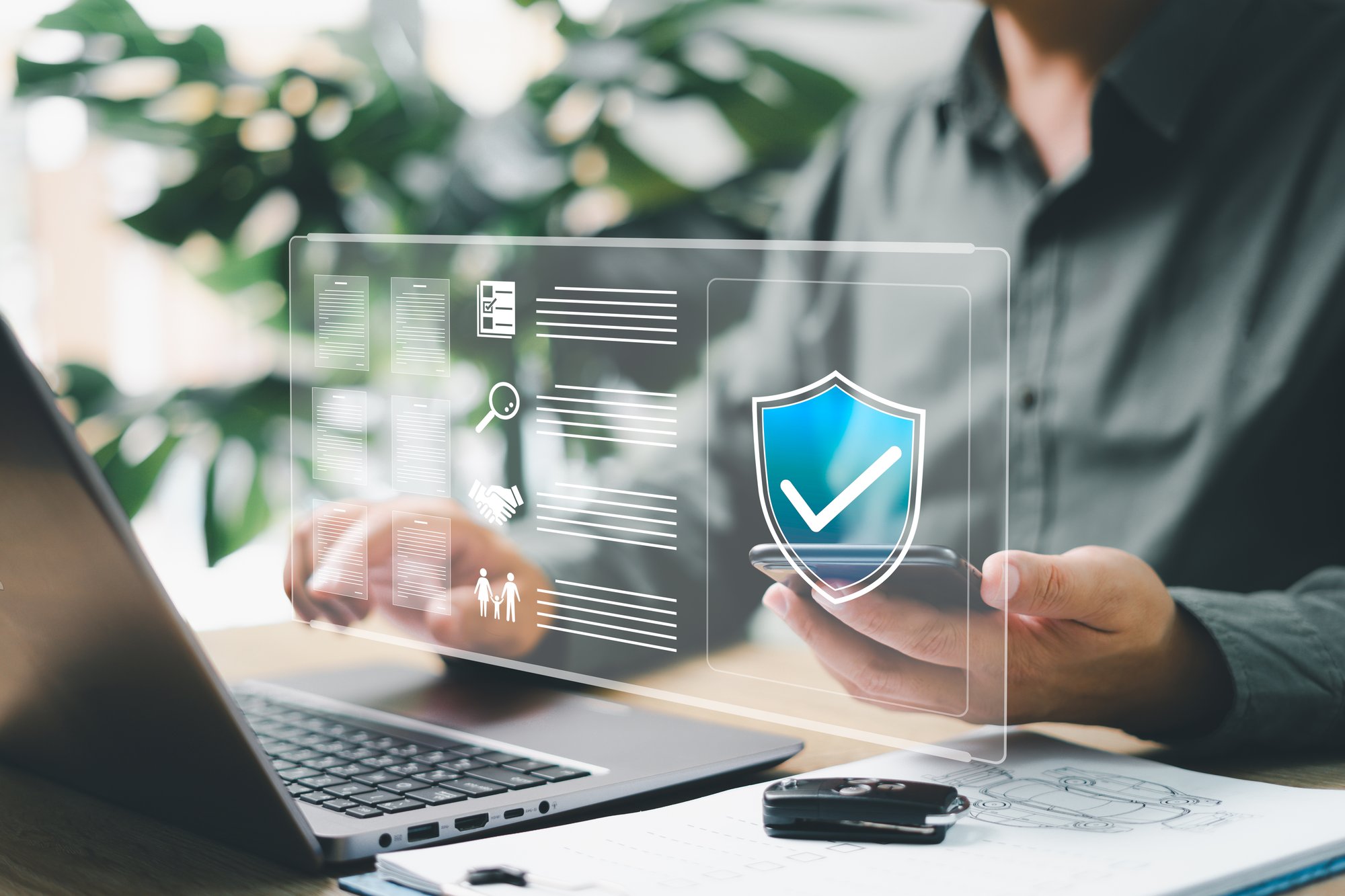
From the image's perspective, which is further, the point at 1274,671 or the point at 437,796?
the point at 1274,671

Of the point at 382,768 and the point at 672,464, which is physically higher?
the point at 672,464

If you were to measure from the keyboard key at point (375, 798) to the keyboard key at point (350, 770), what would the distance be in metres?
0.04

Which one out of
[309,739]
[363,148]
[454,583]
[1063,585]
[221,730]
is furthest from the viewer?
[363,148]

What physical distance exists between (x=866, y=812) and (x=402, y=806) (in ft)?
0.69

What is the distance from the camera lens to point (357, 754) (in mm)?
657

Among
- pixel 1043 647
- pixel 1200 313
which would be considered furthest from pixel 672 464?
pixel 1200 313

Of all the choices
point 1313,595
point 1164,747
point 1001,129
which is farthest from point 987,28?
point 1164,747

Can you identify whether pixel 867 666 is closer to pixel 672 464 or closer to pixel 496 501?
pixel 672 464

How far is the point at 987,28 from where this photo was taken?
1.25 meters

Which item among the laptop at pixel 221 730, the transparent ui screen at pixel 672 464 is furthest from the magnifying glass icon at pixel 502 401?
the laptop at pixel 221 730

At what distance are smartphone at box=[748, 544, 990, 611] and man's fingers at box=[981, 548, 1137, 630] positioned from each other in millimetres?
10

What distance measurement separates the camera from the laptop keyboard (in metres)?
0.58

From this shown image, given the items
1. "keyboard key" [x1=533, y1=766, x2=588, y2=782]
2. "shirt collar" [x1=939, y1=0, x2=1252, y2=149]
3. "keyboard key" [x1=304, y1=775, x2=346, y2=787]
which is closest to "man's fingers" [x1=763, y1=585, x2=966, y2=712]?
"keyboard key" [x1=533, y1=766, x2=588, y2=782]

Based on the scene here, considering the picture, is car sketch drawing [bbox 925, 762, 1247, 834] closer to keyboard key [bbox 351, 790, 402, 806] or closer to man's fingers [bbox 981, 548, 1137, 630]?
man's fingers [bbox 981, 548, 1137, 630]
